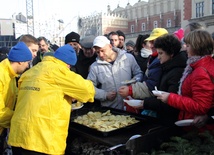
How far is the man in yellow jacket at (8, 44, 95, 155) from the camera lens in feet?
6.63

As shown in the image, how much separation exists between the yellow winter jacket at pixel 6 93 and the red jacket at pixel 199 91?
4.74 ft

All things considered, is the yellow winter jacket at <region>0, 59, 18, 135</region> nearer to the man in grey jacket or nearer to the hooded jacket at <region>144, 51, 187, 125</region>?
the man in grey jacket

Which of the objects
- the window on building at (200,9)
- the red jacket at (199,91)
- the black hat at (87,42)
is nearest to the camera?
the red jacket at (199,91)

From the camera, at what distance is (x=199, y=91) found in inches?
78.4

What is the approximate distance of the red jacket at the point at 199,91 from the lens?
78.0 inches

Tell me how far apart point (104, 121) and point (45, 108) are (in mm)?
557

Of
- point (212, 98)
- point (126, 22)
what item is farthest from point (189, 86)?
point (126, 22)

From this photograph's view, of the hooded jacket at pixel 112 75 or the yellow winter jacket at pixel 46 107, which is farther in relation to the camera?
the hooded jacket at pixel 112 75

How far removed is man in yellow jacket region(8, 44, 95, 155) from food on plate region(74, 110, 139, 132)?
0.76ft

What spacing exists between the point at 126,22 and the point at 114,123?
53378mm

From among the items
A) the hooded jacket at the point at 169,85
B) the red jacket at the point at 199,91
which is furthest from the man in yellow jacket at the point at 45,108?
the red jacket at the point at 199,91

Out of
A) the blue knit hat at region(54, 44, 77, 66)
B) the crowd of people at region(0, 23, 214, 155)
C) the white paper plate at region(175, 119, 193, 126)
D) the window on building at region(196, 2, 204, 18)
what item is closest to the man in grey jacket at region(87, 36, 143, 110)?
the crowd of people at region(0, 23, 214, 155)

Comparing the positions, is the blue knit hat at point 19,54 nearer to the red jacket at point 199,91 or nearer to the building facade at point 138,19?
the red jacket at point 199,91

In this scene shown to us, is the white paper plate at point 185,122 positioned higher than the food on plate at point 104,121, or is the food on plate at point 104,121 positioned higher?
the white paper plate at point 185,122
